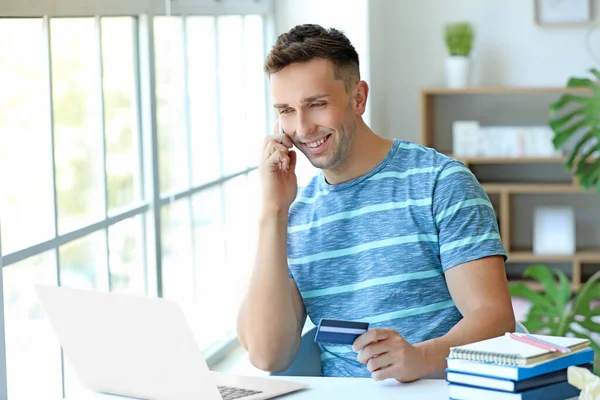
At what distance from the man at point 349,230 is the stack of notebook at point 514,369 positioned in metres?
0.46

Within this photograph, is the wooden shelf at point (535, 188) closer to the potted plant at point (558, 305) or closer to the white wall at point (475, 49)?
the white wall at point (475, 49)

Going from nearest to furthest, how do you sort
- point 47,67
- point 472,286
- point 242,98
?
1. point 472,286
2. point 47,67
3. point 242,98

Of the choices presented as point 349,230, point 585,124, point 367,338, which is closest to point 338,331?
point 367,338

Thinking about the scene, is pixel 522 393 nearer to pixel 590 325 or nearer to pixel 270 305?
pixel 270 305

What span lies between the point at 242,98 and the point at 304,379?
2693 mm

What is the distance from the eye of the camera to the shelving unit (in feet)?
17.6

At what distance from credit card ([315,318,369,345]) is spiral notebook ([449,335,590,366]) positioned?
0.21 meters

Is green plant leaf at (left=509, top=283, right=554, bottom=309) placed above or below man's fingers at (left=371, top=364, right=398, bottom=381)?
below

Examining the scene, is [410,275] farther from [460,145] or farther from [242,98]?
[460,145]

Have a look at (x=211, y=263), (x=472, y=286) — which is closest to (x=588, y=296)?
(x=211, y=263)

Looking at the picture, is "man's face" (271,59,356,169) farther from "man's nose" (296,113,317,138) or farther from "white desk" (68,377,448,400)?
"white desk" (68,377,448,400)

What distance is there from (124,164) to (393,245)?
1.20m

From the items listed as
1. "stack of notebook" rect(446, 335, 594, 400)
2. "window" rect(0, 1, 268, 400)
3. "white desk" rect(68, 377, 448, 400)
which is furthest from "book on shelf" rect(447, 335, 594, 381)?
"window" rect(0, 1, 268, 400)

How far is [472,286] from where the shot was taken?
6.44ft
